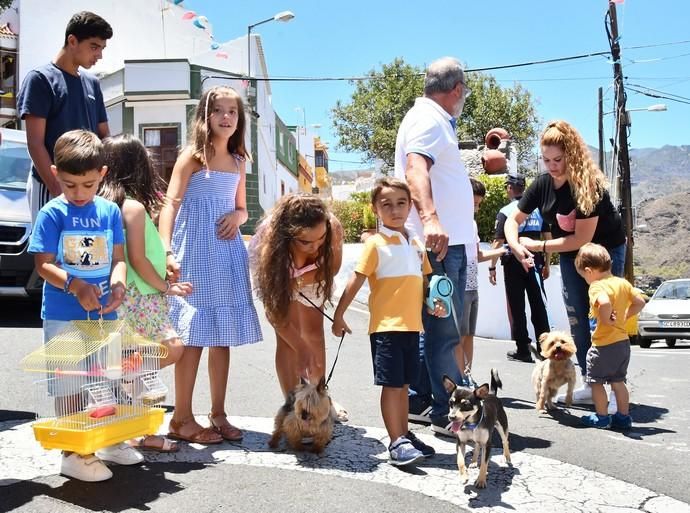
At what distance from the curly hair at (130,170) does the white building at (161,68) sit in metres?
21.6

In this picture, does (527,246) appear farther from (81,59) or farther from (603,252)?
(81,59)

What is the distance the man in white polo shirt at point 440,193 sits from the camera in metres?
4.19

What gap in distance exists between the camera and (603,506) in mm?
3295

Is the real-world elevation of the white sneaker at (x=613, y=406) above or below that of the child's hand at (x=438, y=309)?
below

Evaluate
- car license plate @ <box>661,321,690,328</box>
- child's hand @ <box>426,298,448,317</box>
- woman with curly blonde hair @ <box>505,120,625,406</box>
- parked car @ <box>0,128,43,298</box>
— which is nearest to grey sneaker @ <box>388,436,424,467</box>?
child's hand @ <box>426,298,448,317</box>

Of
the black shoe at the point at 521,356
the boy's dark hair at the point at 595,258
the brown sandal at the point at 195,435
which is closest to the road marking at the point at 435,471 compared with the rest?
the brown sandal at the point at 195,435

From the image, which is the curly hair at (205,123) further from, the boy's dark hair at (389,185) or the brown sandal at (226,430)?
the brown sandal at (226,430)

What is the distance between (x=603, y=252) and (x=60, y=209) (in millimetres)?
3666

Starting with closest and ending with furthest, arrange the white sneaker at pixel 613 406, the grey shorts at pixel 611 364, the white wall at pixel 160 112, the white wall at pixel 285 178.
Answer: the grey shorts at pixel 611 364, the white sneaker at pixel 613 406, the white wall at pixel 160 112, the white wall at pixel 285 178

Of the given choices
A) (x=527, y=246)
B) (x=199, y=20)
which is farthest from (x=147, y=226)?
(x=199, y=20)

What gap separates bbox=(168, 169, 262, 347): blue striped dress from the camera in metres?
4.09

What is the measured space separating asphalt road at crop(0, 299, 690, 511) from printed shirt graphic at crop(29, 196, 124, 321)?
862mm

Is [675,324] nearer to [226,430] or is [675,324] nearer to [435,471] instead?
[435,471]

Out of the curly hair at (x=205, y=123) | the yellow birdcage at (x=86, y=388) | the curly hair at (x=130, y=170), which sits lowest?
the yellow birdcage at (x=86, y=388)
